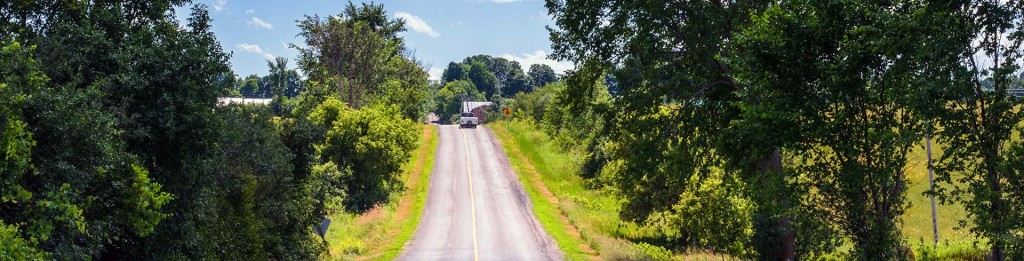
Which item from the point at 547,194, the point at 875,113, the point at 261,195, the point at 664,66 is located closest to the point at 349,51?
the point at 547,194

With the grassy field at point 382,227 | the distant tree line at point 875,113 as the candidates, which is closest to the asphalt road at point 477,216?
the grassy field at point 382,227

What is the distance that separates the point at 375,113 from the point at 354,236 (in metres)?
11.5

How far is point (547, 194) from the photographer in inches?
1928

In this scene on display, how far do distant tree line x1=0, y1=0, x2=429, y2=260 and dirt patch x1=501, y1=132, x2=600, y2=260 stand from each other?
10.6m

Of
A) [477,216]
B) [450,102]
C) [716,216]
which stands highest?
[450,102]

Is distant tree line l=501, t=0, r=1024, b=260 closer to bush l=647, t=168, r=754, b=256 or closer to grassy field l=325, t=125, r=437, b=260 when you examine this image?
bush l=647, t=168, r=754, b=256

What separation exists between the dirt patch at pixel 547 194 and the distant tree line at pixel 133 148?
34.6 feet

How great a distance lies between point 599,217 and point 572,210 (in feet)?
7.11

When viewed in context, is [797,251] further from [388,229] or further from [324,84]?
[324,84]

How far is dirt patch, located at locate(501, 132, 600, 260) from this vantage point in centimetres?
3134

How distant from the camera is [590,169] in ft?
174

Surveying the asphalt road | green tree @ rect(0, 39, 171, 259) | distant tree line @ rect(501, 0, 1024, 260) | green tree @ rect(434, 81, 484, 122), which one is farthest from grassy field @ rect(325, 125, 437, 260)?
green tree @ rect(434, 81, 484, 122)

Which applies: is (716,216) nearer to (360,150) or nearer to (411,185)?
(360,150)

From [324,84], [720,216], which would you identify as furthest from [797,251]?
[324,84]
